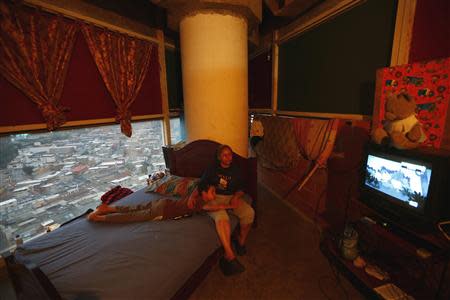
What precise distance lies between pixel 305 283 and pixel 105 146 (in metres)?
2.72

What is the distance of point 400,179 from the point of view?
145 cm

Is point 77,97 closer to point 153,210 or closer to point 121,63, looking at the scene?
point 121,63

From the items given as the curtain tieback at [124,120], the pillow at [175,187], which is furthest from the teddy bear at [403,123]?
the curtain tieback at [124,120]

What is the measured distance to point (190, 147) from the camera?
8.90ft

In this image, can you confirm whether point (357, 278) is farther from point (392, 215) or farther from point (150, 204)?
point (150, 204)

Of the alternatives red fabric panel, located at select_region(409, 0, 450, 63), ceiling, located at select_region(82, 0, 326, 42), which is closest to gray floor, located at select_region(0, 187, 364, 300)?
red fabric panel, located at select_region(409, 0, 450, 63)

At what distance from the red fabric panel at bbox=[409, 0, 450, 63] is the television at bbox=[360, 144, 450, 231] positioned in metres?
0.79

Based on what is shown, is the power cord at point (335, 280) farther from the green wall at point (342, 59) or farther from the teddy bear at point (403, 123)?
the green wall at point (342, 59)

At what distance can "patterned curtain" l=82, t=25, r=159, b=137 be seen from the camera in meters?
→ 2.27

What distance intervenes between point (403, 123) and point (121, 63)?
2.94m

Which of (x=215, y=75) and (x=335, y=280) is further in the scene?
(x=215, y=75)

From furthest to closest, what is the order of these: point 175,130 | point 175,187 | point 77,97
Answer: point 175,130 → point 175,187 → point 77,97

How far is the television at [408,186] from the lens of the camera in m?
1.24

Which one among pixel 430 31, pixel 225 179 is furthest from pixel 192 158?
pixel 430 31
